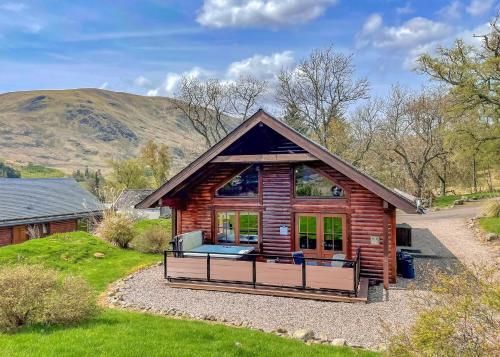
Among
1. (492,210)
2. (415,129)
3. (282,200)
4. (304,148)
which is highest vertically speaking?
(415,129)

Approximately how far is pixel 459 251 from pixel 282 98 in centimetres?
3008

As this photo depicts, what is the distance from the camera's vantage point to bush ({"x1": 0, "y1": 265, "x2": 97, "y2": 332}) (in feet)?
25.5

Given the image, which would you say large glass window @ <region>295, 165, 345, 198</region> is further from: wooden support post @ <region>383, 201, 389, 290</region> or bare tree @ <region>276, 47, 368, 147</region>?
bare tree @ <region>276, 47, 368, 147</region>

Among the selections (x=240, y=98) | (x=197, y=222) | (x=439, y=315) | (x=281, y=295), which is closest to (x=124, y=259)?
(x=197, y=222)

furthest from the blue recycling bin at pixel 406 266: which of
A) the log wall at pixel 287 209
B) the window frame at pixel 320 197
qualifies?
the window frame at pixel 320 197

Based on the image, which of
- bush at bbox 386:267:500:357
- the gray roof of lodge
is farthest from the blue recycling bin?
the gray roof of lodge

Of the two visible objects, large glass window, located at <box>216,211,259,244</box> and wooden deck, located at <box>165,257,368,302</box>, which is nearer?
wooden deck, located at <box>165,257,368,302</box>

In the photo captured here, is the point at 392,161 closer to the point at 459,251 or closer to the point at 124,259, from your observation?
the point at 459,251

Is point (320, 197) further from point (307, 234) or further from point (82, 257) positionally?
point (82, 257)

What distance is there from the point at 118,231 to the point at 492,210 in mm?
23148

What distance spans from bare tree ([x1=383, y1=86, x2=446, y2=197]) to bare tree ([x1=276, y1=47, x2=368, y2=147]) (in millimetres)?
3742

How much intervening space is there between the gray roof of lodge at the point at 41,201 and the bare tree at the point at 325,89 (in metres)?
23.8

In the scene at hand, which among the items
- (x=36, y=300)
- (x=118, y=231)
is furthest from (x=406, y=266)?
(x=118, y=231)

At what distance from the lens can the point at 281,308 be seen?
10898 mm
